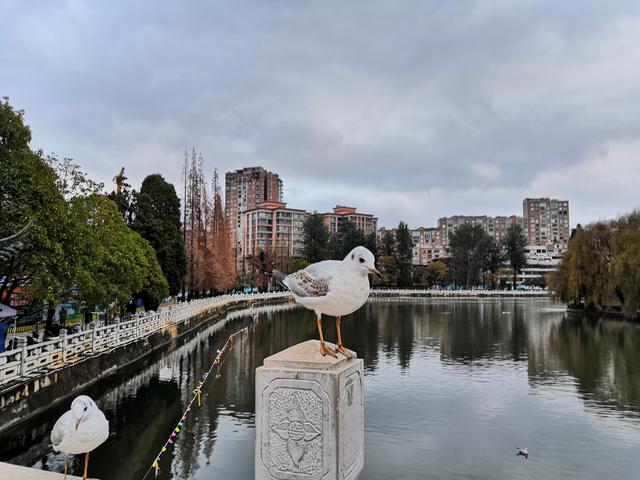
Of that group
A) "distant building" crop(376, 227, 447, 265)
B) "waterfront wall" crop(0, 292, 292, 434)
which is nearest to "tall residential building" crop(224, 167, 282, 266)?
"distant building" crop(376, 227, 447, 265)

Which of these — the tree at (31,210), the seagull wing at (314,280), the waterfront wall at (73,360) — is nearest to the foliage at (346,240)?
the waterfront wall at (73,360)

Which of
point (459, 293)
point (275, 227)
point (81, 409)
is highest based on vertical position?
point (275, 227)

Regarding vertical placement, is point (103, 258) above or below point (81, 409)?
above

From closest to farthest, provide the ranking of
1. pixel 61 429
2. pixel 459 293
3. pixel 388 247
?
pixel 61 429, pixel 459 293, pixel 388 247

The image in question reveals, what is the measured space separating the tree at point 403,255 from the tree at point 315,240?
34.8 feet

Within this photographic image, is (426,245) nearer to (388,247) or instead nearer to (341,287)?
(388,247)

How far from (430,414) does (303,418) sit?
8.19 metres

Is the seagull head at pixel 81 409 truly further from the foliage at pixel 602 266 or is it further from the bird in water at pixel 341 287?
the foliage at pixel 602 266

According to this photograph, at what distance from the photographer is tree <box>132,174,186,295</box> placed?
2681 cm

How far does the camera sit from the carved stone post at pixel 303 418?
3.77 m

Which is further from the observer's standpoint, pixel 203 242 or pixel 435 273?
pixel 435 273

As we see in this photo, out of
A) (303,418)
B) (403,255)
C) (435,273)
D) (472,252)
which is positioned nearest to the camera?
(303,418)

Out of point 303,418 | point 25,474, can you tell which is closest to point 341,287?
point 303,418

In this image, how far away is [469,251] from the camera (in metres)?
69.2
